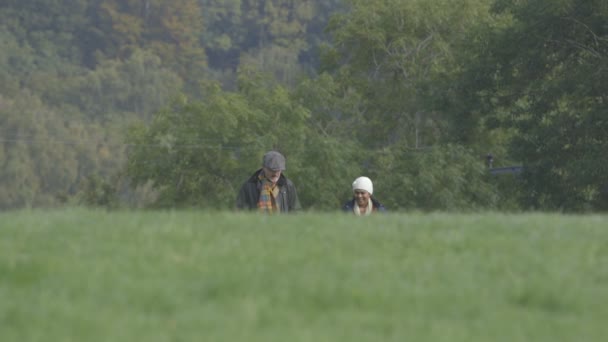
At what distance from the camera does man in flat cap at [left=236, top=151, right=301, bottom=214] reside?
546 inches

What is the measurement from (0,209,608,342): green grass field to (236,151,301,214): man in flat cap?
160 inches

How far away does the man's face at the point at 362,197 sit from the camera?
46.2ft

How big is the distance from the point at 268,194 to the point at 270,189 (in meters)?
0.08

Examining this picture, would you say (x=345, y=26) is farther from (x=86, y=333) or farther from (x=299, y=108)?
(x=86, y=333)

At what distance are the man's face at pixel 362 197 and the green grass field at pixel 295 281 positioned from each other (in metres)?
4.31

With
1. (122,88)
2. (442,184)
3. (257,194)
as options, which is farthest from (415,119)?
(122,88)

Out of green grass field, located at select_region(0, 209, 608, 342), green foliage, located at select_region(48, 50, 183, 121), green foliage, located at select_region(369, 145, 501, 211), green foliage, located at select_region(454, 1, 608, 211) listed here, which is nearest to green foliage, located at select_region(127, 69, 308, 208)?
green foliage, located at select_region(369, 145, 501, 211)

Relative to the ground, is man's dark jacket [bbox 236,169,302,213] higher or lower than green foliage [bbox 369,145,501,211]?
lower

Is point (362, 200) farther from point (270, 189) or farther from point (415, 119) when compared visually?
point (415, 119)

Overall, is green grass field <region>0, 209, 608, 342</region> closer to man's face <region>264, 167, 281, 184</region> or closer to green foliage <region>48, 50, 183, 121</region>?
man's face <region>264, 167, 281, 184</region>

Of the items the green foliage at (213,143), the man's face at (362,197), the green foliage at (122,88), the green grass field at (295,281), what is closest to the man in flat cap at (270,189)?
the man's face at (362,197)

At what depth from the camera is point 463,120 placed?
4081cm

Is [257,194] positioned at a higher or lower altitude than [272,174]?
lower

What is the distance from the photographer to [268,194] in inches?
548
